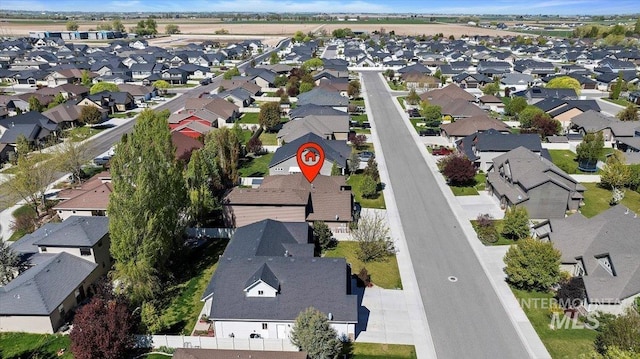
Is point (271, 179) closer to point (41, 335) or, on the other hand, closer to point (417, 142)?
point (41, 335)

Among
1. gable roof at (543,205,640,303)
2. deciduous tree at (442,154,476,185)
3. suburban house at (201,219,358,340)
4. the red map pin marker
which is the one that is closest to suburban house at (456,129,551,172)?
deciduous tree at (442,154,476,185)

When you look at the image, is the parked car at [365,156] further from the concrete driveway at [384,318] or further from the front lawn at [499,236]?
the concrete driveway at [384,318]

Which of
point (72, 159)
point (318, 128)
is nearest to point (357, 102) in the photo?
point (318, 128)

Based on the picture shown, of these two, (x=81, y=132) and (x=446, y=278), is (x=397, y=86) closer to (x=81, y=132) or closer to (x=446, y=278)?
(x=81, y=132)

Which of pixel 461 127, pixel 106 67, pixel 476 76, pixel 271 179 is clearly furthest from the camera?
pixel 106 67

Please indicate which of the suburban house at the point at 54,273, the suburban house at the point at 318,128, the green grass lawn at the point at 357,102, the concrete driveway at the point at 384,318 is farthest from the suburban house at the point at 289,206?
the green grass lawn at the point at 357,102

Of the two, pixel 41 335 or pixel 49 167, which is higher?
pixel 49 167

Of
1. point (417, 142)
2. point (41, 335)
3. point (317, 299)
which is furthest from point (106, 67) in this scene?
point (317, 299)

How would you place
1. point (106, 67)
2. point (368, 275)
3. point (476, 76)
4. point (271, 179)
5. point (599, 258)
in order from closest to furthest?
point (599, 258), point (368, 275), point (271, 179), point (476, 76), point (106, 67)
